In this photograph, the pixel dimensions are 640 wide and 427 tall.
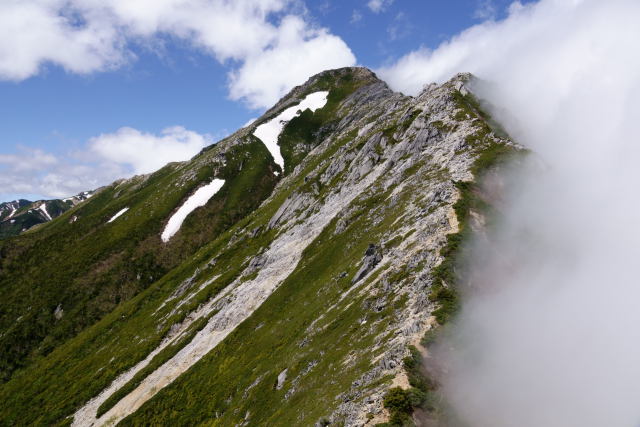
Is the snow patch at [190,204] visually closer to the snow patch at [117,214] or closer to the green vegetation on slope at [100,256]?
the green vegetation on slope at [100,256]

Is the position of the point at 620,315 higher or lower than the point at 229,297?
lower

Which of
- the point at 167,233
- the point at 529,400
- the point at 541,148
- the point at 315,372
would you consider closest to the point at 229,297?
the point at 315,372

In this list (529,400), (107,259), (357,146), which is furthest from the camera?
(107,259)

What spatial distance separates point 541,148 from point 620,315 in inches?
2332

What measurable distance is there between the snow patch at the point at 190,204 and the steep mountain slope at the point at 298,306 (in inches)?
446

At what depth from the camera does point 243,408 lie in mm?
42094

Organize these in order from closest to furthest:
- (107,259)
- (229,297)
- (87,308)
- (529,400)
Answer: (529,400)
(229,297)
(87,308)
(107,259)

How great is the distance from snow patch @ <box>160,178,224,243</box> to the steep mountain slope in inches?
446

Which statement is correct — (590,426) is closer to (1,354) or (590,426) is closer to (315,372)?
(315,372)

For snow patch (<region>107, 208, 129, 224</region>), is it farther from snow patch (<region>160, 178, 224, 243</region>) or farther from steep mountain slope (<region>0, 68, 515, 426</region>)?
steep mountain slope (<region>0, 68, 515, 426</region>)

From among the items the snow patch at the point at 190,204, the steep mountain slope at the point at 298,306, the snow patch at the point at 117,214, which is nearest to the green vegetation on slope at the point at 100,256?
the steep mountain slope at the point at 298,306

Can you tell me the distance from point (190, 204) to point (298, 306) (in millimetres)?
119165

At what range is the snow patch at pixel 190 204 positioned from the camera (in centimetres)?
14825

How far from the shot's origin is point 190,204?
160625 mm
